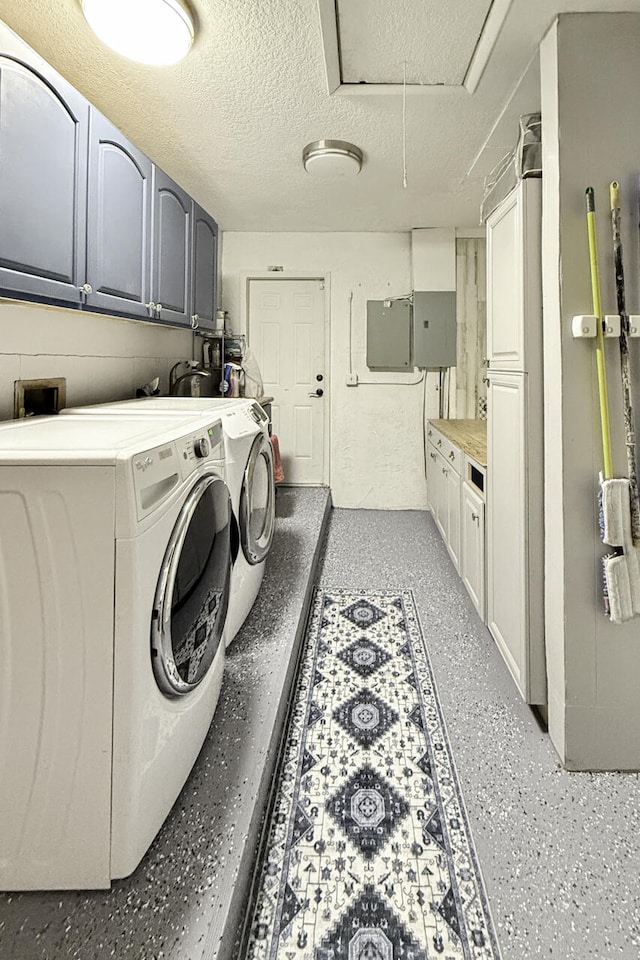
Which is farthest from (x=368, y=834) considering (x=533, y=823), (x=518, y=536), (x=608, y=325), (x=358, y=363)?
(x=358, y=363)

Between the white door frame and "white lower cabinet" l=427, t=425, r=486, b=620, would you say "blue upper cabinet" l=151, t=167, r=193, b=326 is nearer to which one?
the white door frame

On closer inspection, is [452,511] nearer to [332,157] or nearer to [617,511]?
[617,511]

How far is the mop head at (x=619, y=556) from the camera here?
5.01 feet

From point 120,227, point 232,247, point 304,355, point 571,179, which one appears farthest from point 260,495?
point 232,247

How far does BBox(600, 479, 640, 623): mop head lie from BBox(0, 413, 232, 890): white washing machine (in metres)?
1.22

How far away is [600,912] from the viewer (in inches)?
45.9

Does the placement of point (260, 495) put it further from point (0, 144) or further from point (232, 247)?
point (232, 247)

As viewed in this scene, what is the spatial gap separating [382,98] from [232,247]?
2.40 m

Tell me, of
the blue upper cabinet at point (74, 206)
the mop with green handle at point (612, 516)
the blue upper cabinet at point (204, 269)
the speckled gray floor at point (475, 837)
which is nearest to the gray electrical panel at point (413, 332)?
the blue upper cabinet at point (204, 269)

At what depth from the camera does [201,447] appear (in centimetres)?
143

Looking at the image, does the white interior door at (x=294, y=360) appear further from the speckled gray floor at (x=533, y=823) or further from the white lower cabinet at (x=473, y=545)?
the speckled gray floor at (x=533, y=823)

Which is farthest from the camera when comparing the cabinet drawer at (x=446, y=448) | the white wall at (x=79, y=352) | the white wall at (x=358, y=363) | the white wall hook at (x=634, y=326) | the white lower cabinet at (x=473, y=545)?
the white wall at (x=358, y=363)

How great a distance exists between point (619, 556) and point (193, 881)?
134 cm

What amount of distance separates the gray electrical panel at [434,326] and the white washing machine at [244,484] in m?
2.15
